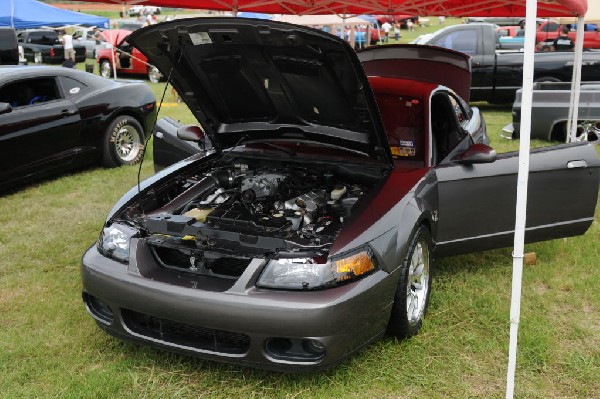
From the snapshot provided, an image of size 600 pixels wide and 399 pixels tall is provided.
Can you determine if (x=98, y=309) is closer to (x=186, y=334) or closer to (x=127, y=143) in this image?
(x=186, y=334)

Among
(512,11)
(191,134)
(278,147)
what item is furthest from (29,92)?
(512,11)

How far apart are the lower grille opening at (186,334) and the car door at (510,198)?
5.37 feet

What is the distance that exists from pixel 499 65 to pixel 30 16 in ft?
36.1

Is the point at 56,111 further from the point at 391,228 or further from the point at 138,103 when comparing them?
the point at 391,228

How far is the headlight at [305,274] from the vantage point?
9.72ft

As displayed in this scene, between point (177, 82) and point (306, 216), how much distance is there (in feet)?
4.32

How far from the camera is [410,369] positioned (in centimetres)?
335

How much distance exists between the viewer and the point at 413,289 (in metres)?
3.74

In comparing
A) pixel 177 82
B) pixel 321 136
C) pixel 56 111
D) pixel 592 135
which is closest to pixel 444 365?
pixel 321 136

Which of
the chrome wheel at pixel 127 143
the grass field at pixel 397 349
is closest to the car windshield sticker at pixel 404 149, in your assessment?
the grass field at pixel 397 349

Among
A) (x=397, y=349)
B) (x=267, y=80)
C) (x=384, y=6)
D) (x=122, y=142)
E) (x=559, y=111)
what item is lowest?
(x=397, y=349)

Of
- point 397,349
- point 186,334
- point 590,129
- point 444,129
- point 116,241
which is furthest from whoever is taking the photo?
point 590,129

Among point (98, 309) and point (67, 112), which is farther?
point (67, 112)

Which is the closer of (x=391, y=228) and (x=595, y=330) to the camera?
(x=391, y=228)
